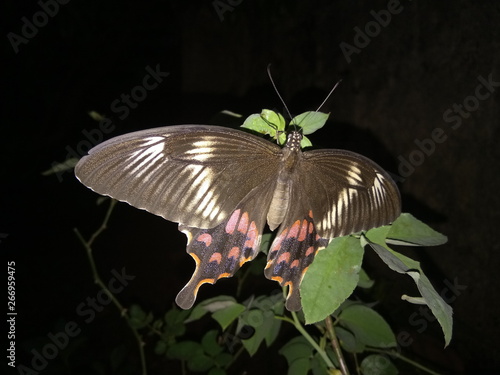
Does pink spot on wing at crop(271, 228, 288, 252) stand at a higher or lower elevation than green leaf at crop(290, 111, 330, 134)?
lower

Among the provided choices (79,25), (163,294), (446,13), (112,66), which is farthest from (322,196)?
(112,66)

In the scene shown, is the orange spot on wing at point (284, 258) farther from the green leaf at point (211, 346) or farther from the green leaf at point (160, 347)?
the green leaf at point (160, 347)

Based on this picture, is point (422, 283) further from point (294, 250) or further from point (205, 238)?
point (205, 238)

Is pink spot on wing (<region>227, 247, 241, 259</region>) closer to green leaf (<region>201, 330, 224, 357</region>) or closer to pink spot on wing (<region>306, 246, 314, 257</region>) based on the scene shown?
pink spot on wing (<region>306, 246, 314, 257</region>)

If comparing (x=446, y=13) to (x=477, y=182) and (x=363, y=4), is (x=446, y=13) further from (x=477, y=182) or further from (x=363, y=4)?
(x=477, y=182)

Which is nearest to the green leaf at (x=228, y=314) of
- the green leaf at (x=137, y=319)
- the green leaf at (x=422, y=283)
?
the green leaf at (x=422, y=283)

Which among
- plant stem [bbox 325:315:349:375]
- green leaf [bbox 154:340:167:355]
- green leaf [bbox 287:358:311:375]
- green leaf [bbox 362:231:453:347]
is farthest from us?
green leaf [bbox 154:340:167:355]

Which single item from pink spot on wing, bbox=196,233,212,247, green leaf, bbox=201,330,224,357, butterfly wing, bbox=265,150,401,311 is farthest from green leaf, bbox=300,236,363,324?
green leaf, bbox=201,330,224,357
